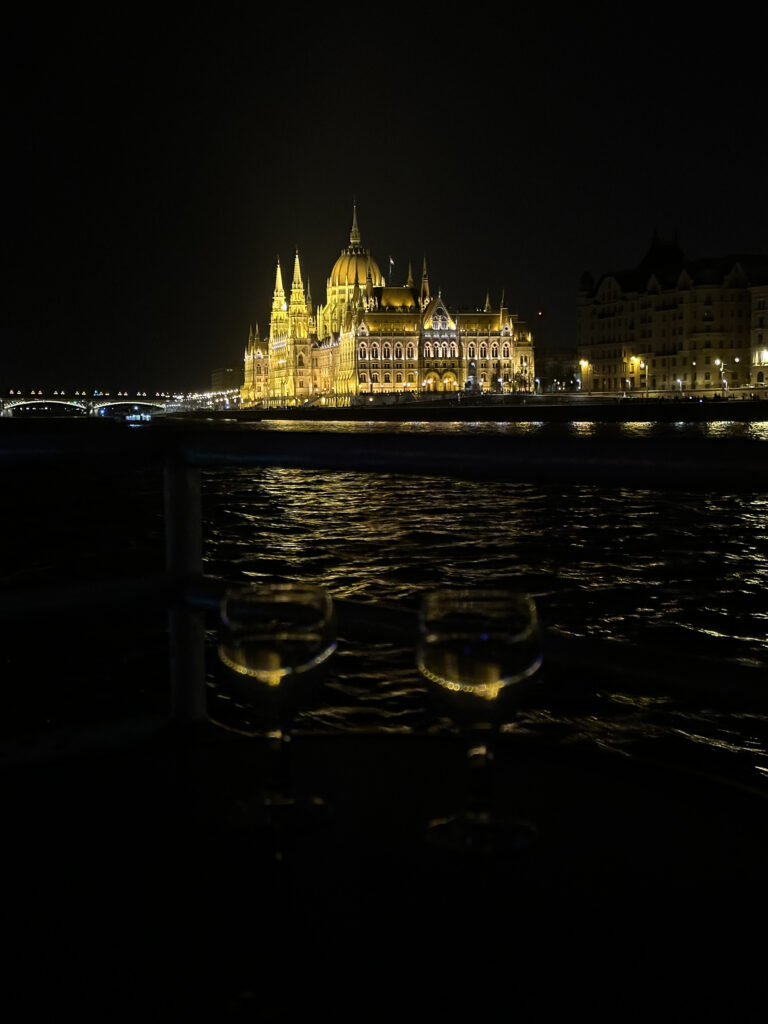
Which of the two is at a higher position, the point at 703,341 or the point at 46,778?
the point at 703,341

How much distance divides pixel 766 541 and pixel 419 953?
754 inches

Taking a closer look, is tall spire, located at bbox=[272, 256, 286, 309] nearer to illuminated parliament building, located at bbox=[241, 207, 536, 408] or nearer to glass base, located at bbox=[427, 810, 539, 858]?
illuminated parliament building, located at bbox=[241, 207, 536, 408]

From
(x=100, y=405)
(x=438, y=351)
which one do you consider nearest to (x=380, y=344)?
(x=438, y=351)

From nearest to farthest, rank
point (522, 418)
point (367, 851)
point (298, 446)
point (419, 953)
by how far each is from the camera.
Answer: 1. point (419, 953)
2. point (367, 851)
3. point (298, 446)
4. point (522, 418)

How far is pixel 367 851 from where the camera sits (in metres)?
1.55

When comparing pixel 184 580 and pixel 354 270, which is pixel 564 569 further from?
pixel 354 270

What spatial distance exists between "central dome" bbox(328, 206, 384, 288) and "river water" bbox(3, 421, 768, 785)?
10412 cm

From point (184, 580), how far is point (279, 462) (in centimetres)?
37

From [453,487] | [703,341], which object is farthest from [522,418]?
[453,487]

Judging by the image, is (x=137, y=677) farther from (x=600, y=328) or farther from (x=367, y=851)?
(x=600, y=328)

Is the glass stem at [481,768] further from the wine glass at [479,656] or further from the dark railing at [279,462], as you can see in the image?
the dark railing at [279,462]

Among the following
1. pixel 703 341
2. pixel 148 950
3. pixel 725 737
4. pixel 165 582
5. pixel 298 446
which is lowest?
pixel 725 737

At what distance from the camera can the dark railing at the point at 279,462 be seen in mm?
1637

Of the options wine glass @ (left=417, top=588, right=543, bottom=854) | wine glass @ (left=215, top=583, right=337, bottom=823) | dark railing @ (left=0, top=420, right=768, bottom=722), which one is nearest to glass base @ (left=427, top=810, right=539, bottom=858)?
wine glass @ (left=417, top=588, right=543, bottom=854)
